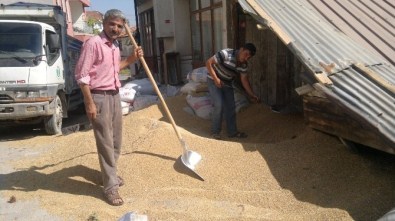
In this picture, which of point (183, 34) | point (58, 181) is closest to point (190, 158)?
point (58, 181)

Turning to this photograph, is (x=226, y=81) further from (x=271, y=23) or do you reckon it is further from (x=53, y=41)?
(x=53, y=41)

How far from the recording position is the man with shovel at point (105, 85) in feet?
12.0

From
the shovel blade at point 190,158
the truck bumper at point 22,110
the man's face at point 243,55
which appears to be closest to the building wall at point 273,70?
the man's face at point 243,55

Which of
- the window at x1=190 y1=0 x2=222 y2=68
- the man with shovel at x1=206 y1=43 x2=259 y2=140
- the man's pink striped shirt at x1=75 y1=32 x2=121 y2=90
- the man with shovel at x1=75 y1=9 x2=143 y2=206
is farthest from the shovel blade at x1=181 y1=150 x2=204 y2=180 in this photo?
the window at x1=190 y1=0 x2=222 y2=68

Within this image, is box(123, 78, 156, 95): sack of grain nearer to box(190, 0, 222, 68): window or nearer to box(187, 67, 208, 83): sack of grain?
box(187, 67, 208, 83): sack of grain

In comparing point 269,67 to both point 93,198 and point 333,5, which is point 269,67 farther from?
point 93,198

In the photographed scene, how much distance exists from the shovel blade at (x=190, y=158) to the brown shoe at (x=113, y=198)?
2.79 ft

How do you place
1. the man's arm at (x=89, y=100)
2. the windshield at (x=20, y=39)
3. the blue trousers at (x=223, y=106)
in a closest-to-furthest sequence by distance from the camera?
1. the man's arm at (x=89, y=100)
2. the blue trousers at (x=223, y=106)
3. the windshield at (x=20, y=39)

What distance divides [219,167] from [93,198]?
4.62 feet

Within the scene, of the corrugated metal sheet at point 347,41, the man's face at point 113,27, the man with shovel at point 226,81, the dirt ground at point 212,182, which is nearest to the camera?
the corrugated metal sheet at point 347,41

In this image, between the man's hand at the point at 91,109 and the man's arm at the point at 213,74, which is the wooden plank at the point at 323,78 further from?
the man's arm at the point at 213,74

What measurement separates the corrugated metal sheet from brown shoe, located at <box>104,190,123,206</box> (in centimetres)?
222

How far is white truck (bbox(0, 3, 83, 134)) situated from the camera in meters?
6.92

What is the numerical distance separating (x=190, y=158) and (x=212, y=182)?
1.40ft
